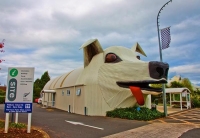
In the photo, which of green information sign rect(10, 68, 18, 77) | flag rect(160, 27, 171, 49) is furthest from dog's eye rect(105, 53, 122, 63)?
green information sign rect(10, 68, 18, 77)

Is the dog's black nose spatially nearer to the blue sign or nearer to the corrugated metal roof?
the blue sign

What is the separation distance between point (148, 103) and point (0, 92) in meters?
31.3

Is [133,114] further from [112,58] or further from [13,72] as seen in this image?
[13,72]

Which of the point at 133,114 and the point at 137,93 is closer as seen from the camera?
the point at 137,93

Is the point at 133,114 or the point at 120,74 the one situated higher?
the point at 120,74

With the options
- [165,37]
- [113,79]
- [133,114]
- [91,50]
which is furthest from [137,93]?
[165,37]

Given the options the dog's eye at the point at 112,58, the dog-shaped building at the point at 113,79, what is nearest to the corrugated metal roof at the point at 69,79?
the dog-shaped building at the point at 113,79

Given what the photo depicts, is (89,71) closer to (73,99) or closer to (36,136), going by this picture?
(73,99)

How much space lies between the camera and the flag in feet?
46.0

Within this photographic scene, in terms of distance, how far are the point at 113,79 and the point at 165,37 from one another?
5321 millimetres

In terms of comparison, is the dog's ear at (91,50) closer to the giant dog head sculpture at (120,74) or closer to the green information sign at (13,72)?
the giant dog head sculpture at (120,74)

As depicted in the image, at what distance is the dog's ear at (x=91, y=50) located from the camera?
1394cm

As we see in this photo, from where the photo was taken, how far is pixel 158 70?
35.4 feet

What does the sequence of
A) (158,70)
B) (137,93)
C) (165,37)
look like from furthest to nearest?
(165,37), (137,93), (158,70)
